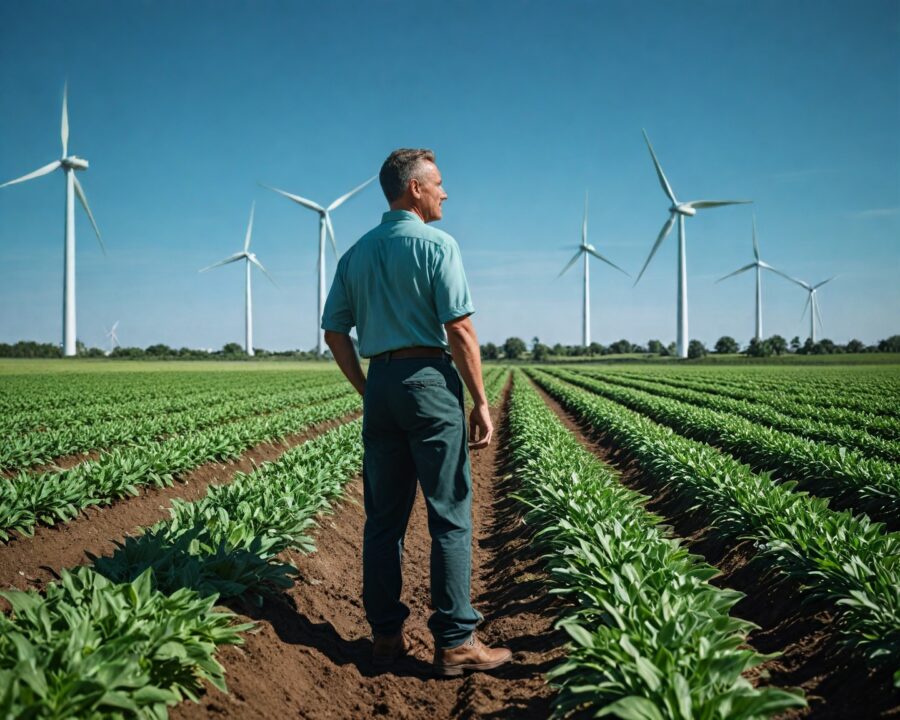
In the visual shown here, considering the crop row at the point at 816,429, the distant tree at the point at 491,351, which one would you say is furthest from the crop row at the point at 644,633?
the distant tree at the point at 491,351

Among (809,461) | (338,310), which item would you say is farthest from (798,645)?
(809,461)

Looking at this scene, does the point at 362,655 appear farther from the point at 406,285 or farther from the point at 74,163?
the point at 74,163

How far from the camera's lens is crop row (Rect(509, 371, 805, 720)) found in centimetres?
252

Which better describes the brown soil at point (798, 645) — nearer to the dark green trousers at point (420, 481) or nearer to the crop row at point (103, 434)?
the dark green trousers at point (420, 481)

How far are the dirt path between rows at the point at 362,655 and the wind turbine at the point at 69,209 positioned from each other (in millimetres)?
47712

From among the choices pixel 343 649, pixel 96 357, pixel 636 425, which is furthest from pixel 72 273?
pixel 343 649

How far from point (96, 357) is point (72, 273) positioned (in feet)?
108

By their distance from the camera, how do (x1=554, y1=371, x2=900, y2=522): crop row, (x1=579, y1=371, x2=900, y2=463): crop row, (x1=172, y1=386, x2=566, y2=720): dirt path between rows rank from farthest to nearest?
1. (x1=579, y1=371, x2=900, y2=463): crop row
2. (x1=554, y1=371, x2=900, y2=522): crop row
3. (x1=172, y1=386, x2=566, y2=720): dirt path between rows

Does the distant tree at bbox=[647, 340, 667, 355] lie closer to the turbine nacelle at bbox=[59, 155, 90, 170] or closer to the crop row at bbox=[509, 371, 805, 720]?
the turbine nacelle at bbox=[59, 155, 90, 170]

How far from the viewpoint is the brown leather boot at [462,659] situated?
3.76 m

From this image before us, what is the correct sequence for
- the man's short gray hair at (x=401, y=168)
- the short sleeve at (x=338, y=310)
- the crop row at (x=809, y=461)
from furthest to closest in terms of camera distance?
the crop row at (x=809, y=461) → the short sleeve at (x=338, y=310) → the man's short gray hair at (x=401, y=168)

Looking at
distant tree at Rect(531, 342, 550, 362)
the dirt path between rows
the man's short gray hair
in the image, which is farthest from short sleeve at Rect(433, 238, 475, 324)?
distant tree at Rect(531, 342, 550, 362)

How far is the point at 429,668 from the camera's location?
393 centimetres

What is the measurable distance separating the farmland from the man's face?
8.26 ft
